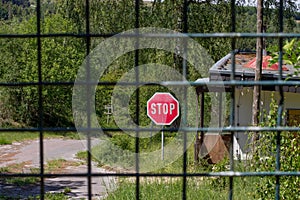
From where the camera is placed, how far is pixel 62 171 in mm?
11273

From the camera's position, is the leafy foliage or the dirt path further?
the dirt path

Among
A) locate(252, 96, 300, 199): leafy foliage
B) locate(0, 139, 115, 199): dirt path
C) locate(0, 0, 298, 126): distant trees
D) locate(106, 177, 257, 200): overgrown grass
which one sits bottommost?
locate(0, 139, 115, 199): dirt path

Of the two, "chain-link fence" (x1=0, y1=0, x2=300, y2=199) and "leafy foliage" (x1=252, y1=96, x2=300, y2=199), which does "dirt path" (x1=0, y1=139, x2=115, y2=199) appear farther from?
"leafy foliage" (x1=252, y1=96, x2=300, y2=199)

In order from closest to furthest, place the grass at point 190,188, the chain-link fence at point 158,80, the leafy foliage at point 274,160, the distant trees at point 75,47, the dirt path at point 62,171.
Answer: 1. the leafy foliage at point 274,160
2. the chain-link fence at point 158,80
3. the grass at point 190,188
4. the dirt path at point 62,171
5. the distant trees at point 75,47

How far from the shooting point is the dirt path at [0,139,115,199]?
9.23m

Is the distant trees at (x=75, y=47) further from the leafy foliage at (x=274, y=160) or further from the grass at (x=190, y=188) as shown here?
the leafy foliage at (x=274, y=160)

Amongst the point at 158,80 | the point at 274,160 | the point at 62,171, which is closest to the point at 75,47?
the point at 62,171

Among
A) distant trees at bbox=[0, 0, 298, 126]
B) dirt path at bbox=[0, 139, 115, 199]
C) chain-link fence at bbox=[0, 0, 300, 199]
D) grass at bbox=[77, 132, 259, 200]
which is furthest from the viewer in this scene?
distant trees at bbox=[0, 0, 298, 126]

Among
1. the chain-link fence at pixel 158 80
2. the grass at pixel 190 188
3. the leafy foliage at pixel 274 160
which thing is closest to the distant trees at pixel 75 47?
the chain-link fence at pixel 158 80

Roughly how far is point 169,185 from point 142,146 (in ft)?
15.6

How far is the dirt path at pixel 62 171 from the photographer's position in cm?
923

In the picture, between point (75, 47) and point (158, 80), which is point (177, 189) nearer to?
point (158, 80)

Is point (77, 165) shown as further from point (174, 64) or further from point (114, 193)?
point (114, 193)

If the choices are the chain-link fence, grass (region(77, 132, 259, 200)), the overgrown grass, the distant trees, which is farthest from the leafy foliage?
the distant trees
